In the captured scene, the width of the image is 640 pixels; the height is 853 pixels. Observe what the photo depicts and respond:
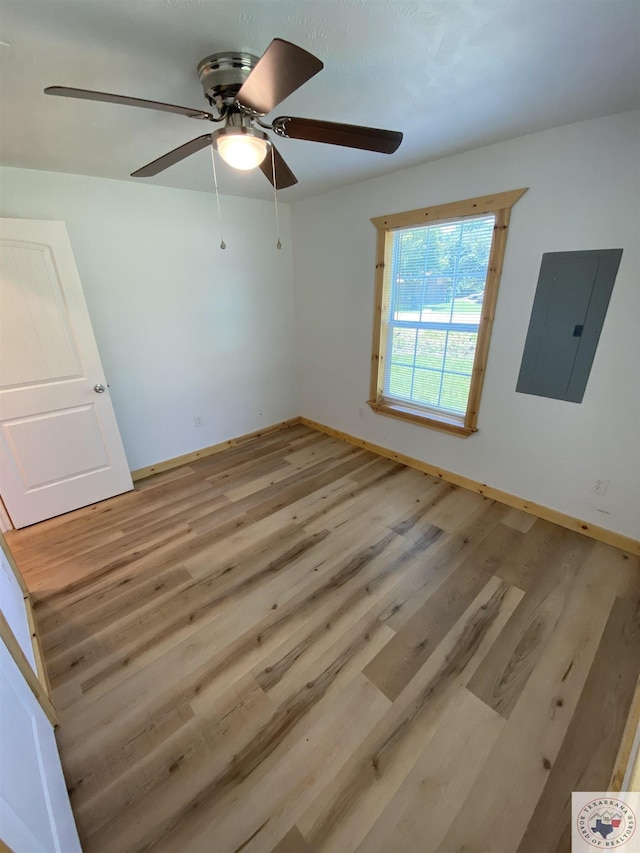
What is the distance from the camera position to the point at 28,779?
2.78 ft

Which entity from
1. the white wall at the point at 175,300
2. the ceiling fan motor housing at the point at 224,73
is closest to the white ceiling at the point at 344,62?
the ceiling fan motor housing at the point at 224,73

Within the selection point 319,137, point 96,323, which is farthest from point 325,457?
point 319,137

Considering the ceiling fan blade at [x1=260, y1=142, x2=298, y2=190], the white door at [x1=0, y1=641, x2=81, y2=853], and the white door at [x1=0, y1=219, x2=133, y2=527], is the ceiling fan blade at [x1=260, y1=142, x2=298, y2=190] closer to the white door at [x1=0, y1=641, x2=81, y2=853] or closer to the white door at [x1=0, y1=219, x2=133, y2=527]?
the white door at [x1=0, y1=219, x2=133, y2=527]

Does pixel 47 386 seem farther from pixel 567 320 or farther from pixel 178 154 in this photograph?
pixel 567 320

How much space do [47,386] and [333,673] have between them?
259 cm

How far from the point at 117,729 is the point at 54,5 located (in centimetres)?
243

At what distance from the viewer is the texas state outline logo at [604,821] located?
39.9 inches

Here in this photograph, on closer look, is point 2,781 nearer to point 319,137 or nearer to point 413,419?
point 319,137

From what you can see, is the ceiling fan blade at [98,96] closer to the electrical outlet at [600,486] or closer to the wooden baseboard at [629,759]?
the wooden baseboard at [629,759]

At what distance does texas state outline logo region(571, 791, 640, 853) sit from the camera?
1013mm

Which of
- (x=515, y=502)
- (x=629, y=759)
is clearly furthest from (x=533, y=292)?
(x=629, y=759)

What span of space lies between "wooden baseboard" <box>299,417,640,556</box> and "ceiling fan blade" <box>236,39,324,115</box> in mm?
2672

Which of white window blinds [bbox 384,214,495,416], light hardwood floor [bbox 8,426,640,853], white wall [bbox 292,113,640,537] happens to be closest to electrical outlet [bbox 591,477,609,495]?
white wall [bbox 292,113,640,537]

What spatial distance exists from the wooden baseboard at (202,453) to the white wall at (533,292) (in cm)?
134
